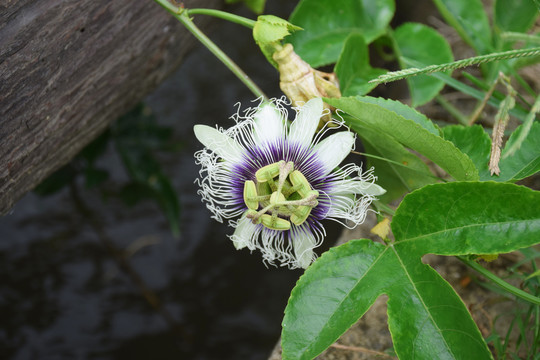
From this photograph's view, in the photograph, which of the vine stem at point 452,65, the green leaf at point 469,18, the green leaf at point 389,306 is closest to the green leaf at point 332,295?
the green leaf at point 389,306

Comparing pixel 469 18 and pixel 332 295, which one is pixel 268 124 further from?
pixel 469 18

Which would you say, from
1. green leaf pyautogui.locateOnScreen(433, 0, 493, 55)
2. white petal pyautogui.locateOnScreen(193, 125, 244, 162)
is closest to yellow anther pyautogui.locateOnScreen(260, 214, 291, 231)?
white petal pyautogui.locateOnScreen(193, 125, 244, 162)

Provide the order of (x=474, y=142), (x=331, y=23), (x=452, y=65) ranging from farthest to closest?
1. (x=331, y=23)
2. (x=474, y=142)
3. (x=452, y=65)

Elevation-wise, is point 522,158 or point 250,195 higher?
point 250,195

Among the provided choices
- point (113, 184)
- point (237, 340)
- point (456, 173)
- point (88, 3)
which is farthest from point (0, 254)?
point (456, 173)

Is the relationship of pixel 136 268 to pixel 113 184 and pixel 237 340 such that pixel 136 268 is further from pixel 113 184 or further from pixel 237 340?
pixel 237 340

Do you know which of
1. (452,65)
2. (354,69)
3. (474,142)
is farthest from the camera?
(354,69)

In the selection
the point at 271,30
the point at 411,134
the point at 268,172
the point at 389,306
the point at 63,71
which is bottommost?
the point at 389,306

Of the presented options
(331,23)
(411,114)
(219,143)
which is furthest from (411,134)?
(331,23)
